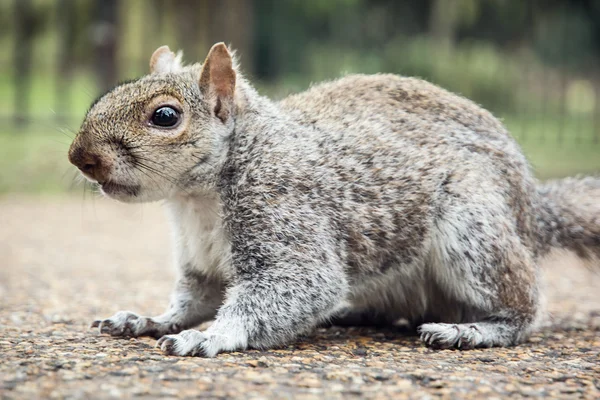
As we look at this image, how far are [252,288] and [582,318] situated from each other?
236 centimetres

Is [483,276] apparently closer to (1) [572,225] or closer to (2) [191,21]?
(1) [572,225]

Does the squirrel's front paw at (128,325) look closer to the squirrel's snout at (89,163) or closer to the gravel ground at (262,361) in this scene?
the gravel ground at (262,361)

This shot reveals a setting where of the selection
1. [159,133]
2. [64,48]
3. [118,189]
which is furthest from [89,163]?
[64,48]

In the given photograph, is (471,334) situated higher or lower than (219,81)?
lower

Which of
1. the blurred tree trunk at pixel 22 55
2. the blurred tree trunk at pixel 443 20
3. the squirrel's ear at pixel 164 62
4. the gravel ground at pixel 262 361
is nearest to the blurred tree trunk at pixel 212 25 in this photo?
the blurred tree trunk at pixel 22 55

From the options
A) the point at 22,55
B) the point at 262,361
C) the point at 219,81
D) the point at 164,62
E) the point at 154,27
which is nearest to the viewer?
the point at 262,361

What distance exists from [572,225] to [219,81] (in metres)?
2.10

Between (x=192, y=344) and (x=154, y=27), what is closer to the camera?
(x=192, y=344)

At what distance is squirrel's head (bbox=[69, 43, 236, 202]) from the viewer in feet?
10.9

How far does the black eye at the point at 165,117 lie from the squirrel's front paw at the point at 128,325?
37.9 inches

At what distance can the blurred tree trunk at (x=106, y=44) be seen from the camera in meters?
11.3

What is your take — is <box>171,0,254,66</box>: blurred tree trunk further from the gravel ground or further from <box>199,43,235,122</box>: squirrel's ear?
<box>199,43,235,122</box>: squirrel's ear

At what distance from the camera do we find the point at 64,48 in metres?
13.6

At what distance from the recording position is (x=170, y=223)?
3920 millimetres
